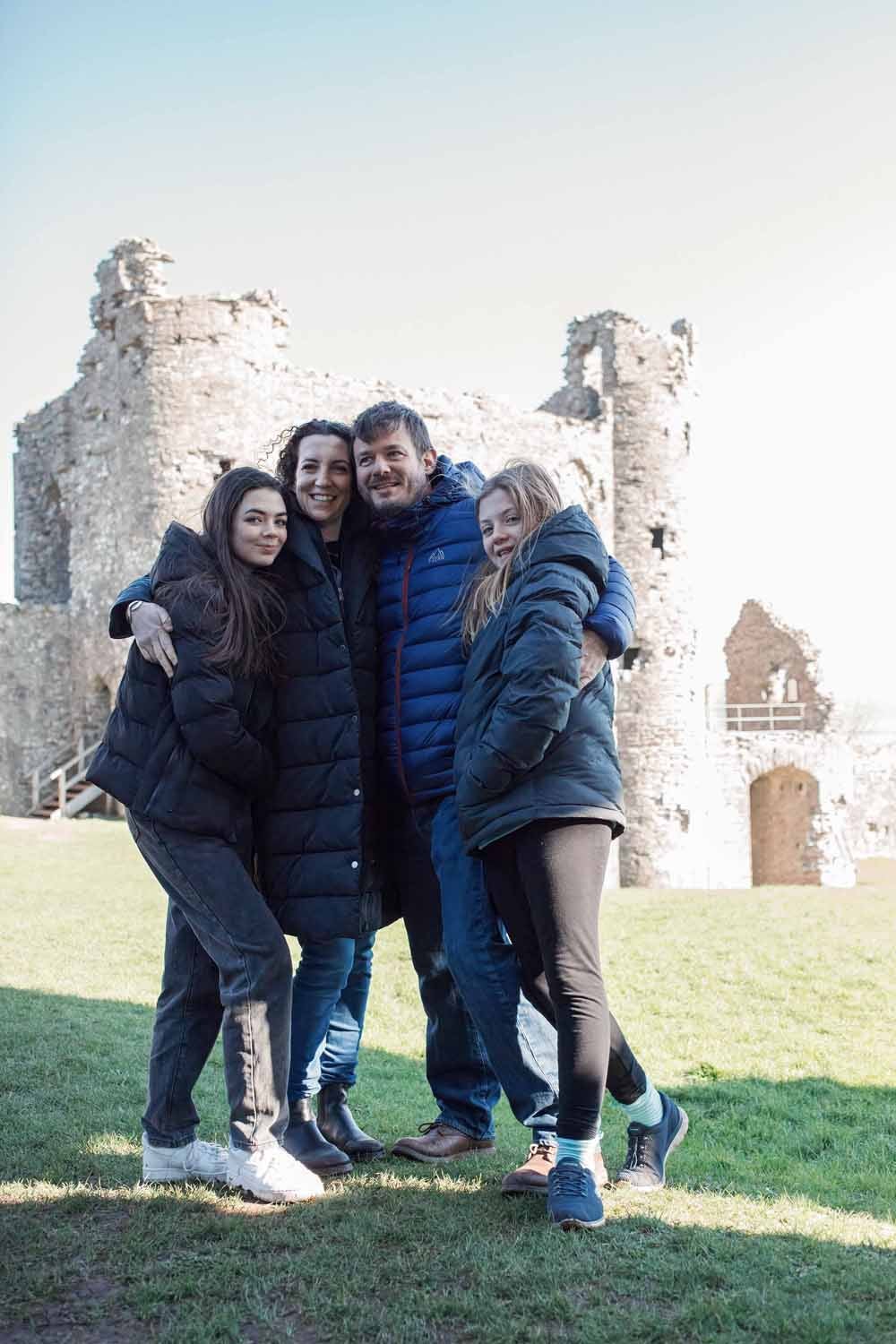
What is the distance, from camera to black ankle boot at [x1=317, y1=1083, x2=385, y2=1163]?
4023 millimetres

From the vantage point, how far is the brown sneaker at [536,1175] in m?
3.53

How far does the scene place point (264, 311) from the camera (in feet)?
66.5

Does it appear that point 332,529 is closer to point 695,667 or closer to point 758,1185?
point 758,1185

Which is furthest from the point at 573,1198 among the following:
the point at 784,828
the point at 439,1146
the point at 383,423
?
the point at 784,828

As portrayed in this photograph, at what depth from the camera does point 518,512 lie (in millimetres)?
3740

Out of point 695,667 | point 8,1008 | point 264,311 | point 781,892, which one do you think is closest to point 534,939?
point 8,1008

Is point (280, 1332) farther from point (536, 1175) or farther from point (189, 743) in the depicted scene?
point (189, 743)

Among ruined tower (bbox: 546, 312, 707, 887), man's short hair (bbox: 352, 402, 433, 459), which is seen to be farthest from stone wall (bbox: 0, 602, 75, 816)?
man's short hair (bbox: 352, 402, 433, 459)

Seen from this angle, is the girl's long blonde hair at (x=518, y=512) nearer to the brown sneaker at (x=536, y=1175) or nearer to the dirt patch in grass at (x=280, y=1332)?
the brown sneaker at (x=536, y=1175)

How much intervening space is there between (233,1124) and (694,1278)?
133 centimetres

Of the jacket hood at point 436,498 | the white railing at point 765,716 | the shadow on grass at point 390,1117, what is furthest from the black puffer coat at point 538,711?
the white railing at point 765,716

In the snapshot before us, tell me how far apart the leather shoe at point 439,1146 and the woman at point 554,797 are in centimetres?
59

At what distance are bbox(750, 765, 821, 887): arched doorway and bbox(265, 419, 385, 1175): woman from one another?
71.8 feet

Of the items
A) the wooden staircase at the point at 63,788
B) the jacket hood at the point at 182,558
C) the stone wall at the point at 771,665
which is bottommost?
the wooden staircase at the point at 63,788
